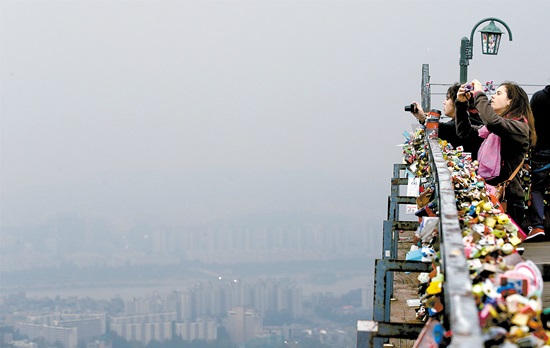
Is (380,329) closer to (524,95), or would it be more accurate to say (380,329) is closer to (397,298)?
(524,95)

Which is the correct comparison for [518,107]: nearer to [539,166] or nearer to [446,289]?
[539,166]

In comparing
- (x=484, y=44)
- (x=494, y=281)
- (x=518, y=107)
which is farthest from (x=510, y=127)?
(x=484, y=44)

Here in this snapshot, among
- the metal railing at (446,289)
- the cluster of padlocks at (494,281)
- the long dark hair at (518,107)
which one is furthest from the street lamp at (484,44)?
the cluster of padlocks at (494,281)

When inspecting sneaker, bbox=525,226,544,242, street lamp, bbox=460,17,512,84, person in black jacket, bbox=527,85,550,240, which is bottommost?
sneaker, bbox=525,226,544,242

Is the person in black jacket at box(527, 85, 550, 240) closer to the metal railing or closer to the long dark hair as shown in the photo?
the long dark hair

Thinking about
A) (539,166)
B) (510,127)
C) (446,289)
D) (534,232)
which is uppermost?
(510,127)

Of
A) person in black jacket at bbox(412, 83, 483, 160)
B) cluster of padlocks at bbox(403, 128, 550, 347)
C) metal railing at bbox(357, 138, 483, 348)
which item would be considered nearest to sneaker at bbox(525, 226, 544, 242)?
person in black jacket at bbox(412, 83, 483, 160)
